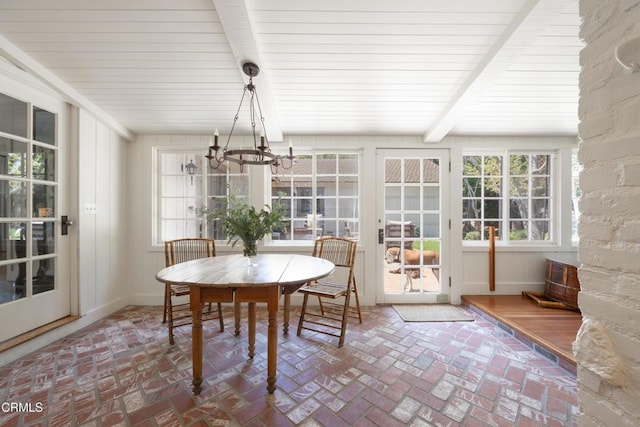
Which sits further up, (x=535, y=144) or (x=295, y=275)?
(x=535, y=144)

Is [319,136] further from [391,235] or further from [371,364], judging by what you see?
[371,364]

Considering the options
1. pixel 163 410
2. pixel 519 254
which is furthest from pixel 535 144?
pixel 163 410

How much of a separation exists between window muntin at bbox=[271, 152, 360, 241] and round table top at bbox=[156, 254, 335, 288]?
3.21ft

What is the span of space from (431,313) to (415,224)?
1.07 m

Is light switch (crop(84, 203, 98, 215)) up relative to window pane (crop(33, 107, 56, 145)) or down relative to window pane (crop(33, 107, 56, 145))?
down

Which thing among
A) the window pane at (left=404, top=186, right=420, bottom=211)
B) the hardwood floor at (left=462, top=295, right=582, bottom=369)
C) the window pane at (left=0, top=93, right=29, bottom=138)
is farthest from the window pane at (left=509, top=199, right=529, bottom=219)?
the window pane at (left=0, top=93, right=29, bottom=138)

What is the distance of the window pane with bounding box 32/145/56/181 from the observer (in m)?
2.28

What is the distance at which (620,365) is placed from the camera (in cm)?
79

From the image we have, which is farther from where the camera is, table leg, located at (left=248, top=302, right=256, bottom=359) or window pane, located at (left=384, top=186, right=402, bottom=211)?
window pane, located at (left=384, top=186, right=402, bottom=211)

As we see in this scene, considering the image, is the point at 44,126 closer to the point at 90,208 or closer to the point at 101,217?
the point at 90,208

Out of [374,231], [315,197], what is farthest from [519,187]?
[315,197]

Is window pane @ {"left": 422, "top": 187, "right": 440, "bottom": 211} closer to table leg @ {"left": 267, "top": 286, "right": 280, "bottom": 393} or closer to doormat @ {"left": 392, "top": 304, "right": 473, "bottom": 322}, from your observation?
doormat @ {"left": 392, "top": 304, "right": 473, "bottom": 322}

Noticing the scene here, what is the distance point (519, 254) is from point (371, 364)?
103 inches

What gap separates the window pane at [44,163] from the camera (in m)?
2.28
